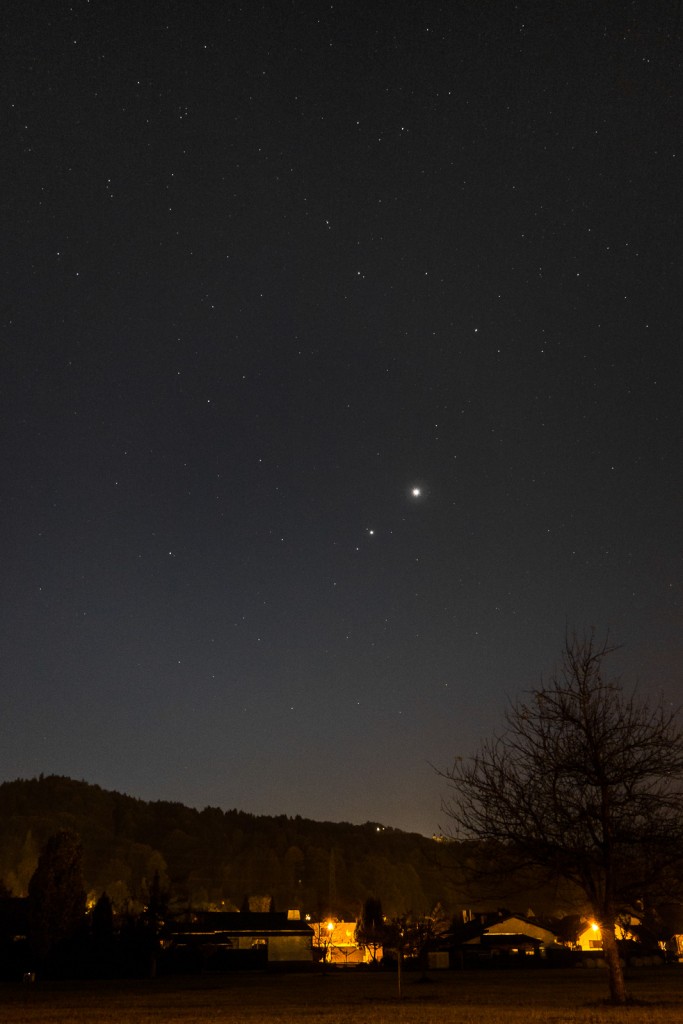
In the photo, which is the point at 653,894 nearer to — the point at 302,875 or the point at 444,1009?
the point at 444,1009

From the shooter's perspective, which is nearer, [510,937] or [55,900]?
[55,900]

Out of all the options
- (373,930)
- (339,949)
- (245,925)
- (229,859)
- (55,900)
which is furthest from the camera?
(229,859)

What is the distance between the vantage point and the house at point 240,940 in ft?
184

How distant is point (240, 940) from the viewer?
3004 inches

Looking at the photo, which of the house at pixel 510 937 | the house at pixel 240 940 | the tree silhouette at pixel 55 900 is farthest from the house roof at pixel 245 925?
the tree silhouette at pixel 55 900

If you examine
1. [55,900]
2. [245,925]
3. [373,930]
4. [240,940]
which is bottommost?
[240,940]

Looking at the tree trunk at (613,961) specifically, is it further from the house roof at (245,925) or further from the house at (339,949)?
the house roof at (245,925)

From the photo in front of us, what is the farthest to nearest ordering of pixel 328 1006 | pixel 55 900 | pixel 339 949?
1. pixel 339 949
2. pixel 55 900
3. pixel 328 1006

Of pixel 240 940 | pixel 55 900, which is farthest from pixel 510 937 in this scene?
pixel 55 900

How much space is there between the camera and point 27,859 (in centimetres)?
14488

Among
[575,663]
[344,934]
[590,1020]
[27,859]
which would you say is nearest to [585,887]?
[590,1020]

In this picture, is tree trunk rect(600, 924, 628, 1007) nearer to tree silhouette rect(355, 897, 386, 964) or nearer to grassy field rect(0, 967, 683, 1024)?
grassy field rect(0, 967, 683, 1024)

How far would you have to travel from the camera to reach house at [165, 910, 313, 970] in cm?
5619

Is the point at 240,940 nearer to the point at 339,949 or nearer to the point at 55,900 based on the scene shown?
the point at 339,949
